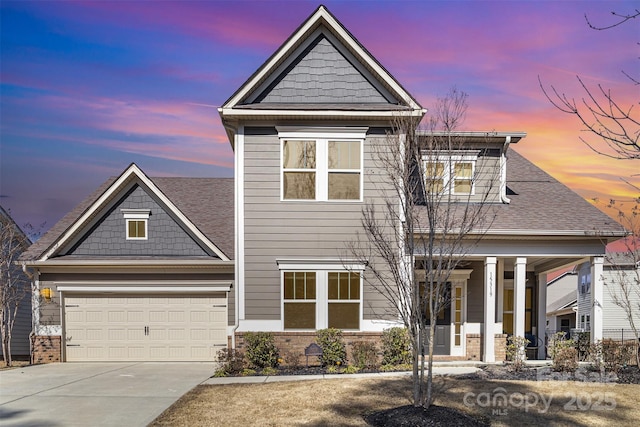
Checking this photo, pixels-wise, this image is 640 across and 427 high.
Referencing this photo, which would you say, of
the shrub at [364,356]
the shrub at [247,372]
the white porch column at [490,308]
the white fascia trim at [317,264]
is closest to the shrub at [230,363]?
the shrub at [247,372]

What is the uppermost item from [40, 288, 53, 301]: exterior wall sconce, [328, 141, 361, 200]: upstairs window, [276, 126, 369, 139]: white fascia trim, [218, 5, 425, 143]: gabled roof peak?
[218, 5, 425, 143]: gabled roof peak

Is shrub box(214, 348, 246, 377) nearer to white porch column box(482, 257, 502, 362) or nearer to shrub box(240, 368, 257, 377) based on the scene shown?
shrub box(240, 368, 257, 377)

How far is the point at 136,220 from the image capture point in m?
16.0

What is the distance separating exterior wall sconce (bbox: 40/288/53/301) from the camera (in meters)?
15.6

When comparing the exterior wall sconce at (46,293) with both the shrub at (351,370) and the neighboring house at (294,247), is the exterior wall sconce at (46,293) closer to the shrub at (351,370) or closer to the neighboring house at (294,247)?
the neighboring house at (294,247)

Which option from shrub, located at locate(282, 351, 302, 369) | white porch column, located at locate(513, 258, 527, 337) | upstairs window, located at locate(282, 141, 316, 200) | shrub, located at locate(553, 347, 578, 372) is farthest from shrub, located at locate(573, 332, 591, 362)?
upstairs window, located at locate(282, 141, 316, 200)

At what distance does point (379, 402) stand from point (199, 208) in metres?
11.3

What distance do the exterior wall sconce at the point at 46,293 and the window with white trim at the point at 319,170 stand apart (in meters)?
7.86

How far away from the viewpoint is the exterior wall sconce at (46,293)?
15.6m

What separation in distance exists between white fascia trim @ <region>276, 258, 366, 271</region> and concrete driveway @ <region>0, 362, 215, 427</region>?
340cm

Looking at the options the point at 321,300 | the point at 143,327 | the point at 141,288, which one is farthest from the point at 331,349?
the point at 141,288

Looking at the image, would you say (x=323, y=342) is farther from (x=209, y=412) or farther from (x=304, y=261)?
(x=209, y=412)

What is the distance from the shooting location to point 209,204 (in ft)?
62.0

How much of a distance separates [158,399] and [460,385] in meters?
6.02
